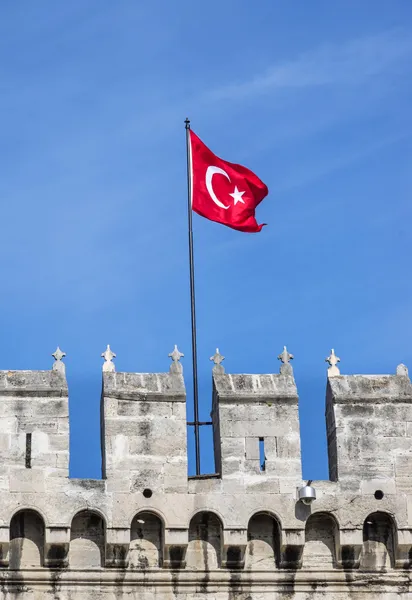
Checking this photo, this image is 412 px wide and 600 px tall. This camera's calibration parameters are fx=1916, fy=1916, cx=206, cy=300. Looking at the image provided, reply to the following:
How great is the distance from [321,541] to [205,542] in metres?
2.34

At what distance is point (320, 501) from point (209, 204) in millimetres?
8046

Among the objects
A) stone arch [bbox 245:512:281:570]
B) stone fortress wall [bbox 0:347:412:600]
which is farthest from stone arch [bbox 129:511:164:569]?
stone arch [bbox 245:512:281:570]

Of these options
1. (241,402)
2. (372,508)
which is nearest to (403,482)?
(372,508)

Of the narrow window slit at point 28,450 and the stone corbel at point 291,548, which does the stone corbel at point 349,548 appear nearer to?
the stone corbel at point 291,548

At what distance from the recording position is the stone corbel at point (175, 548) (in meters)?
37.2

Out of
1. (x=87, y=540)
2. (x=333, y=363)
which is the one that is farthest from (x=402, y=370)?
(x=87, y=540)

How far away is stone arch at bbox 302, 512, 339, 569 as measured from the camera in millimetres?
37906

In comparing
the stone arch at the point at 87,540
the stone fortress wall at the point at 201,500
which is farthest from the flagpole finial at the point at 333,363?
the stone arch at the point at 87,540

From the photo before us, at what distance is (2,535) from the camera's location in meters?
36.6

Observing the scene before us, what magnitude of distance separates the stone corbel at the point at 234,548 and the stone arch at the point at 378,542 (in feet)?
8.03

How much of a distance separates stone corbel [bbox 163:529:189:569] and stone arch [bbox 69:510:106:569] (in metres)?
1.23

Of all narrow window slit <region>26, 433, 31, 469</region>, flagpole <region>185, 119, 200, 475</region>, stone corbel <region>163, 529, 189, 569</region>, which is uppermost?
flagpole <region>185, 119, 200, 475</region>

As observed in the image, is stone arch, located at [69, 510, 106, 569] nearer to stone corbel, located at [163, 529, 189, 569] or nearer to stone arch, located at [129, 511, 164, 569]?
stone arch, located at [129, 511, 164, 569]

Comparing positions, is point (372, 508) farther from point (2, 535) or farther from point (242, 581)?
point (2, 535)
